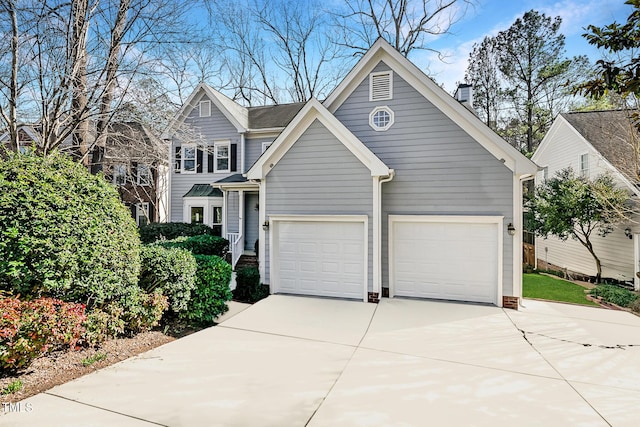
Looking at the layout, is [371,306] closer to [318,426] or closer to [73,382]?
[318,426]

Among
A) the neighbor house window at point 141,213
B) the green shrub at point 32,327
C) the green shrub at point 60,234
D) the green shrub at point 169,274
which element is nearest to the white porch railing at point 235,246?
the green shrub at point 169,274

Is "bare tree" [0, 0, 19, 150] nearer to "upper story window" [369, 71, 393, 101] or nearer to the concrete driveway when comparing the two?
the concrete driveway

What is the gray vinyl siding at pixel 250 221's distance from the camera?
45.8ft

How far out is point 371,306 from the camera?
7883 mm

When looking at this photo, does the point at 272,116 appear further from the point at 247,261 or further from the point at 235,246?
the point at 247,261

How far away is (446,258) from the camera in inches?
333

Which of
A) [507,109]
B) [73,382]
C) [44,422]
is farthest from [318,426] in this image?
[507,109]

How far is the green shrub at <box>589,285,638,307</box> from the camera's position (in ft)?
30.6

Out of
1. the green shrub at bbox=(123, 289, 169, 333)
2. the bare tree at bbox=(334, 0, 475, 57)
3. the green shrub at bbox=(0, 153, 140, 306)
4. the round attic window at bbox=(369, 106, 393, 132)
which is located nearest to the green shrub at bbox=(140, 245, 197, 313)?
the green shrub at bbox=(123, 289, 169, 333)

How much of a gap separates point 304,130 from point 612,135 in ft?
40.4

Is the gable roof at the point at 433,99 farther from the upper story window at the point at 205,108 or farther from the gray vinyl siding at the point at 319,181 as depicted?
the upper story window at the point at 205,108

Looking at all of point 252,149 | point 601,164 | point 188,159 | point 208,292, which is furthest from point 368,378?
point 188,159

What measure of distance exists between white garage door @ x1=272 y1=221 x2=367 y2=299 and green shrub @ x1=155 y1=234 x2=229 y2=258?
304 centimetres

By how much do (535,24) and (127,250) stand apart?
1031 inches
